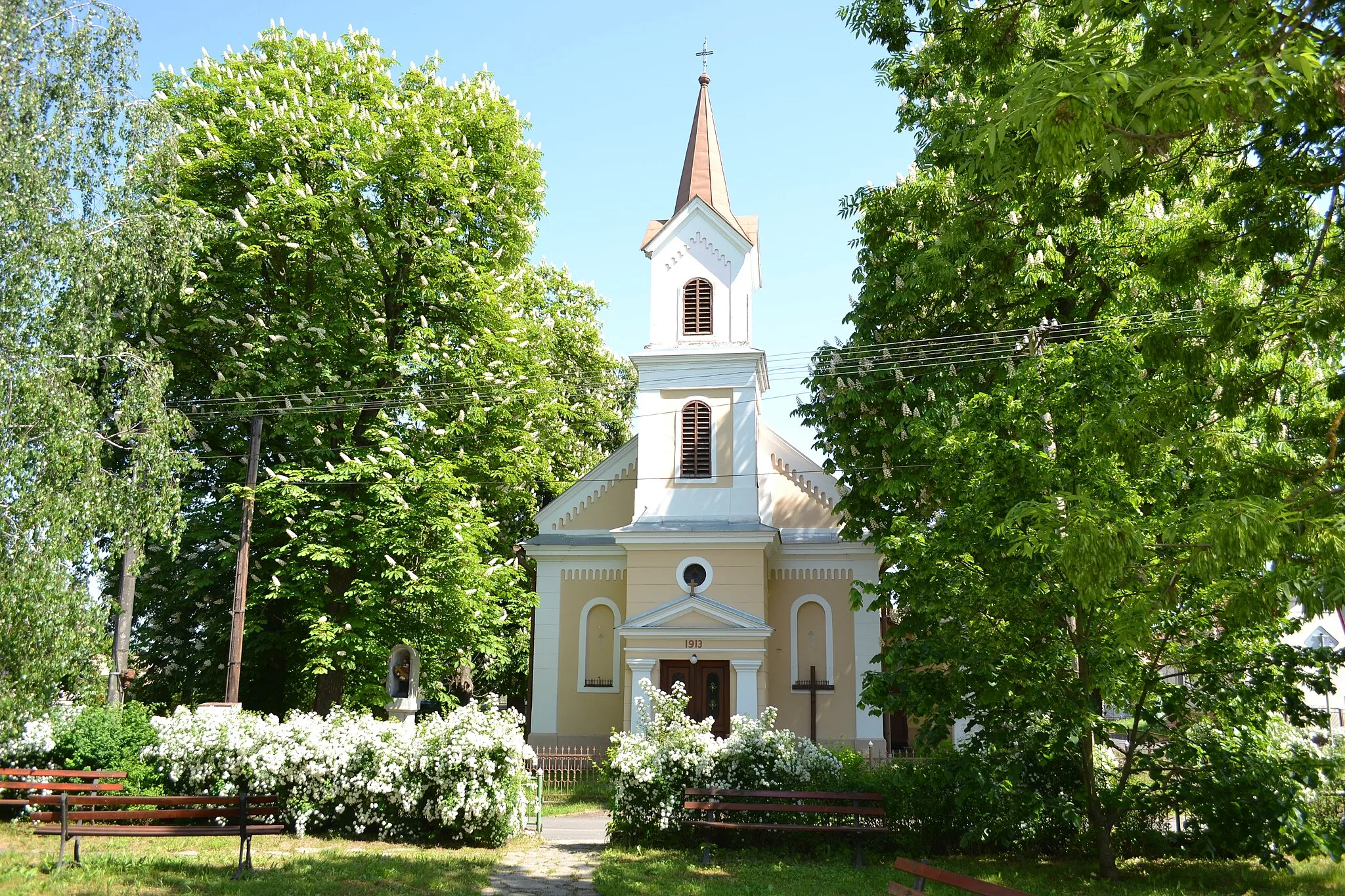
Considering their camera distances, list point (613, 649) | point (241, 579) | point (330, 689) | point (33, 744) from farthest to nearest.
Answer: point (613, 649)
point (330, 689)
point (241, 579)
point (33, 744)

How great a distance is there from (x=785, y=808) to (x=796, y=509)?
553 inches

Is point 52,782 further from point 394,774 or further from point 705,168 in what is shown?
point 705,168

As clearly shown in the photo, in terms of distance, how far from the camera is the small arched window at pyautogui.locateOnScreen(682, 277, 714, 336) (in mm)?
25016

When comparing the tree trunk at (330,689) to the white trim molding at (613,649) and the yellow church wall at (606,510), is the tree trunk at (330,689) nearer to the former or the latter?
the white trim molding at (613,649)

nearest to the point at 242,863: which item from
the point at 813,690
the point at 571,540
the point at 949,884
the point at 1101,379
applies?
the point at 949,884

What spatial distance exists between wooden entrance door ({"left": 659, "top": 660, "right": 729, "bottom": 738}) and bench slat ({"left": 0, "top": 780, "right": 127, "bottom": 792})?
11744 mm

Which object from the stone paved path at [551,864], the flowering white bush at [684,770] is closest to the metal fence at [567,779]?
the stone paved path at [551,864]

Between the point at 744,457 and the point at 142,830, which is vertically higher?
the point at 744,457

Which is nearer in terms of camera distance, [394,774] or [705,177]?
[394,774]

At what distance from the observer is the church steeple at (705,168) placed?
25.9m

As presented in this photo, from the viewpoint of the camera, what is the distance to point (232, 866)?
10.7 m

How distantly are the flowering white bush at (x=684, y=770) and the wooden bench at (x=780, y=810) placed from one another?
7.9 inches

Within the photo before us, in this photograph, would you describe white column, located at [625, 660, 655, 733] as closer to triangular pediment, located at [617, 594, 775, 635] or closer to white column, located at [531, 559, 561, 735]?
triangular pediment, located at [617, 594, 775, 635]

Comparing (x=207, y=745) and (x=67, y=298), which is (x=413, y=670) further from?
(x=67, y=298)
